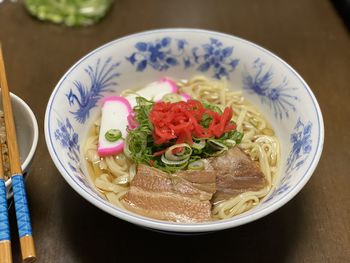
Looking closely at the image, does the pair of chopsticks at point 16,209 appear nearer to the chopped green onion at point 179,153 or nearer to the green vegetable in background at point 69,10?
the chopped green onion at point 179,153

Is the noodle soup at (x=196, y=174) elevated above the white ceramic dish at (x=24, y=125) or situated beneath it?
situated beneath

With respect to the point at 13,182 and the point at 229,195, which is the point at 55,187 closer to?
the point at 13,182

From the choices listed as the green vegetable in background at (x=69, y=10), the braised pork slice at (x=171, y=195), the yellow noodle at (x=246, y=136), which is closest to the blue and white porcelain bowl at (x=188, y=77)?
the yellow noodle at (x=246, y=136)

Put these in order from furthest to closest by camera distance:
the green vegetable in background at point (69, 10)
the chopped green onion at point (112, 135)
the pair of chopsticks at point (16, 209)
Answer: the green vegetable in background at point (69, 10)
the chopped green onion at point (112, 135)
the pair of chopsticks at point (16, 209)

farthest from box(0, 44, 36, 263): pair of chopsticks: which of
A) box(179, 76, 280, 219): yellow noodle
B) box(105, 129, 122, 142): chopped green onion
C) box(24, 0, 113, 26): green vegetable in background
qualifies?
box(24, 0, 113, 26): green vegetable in background

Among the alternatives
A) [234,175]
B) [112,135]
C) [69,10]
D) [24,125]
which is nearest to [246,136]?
[234,175]

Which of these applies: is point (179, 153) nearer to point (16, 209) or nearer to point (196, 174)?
point (196, 174)

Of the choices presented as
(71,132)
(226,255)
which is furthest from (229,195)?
(71,132)

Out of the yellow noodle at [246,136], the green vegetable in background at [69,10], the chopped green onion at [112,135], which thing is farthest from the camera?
the green vegetable in background at [69,10]
